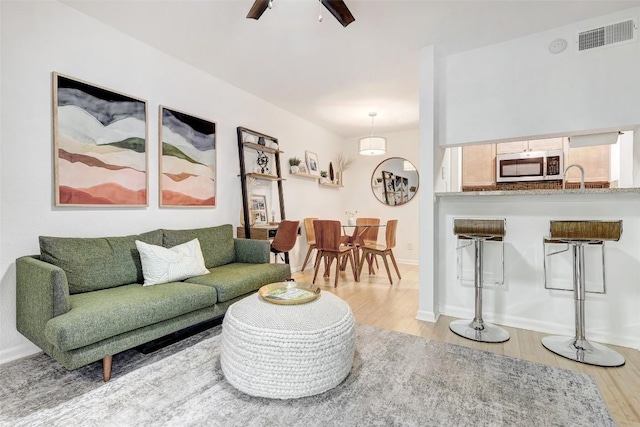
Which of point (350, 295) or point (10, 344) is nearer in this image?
point (10, 344)

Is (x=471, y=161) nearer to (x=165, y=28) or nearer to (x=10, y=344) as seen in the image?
(x=165, y=28)

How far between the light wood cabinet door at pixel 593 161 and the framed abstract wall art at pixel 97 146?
4916mm

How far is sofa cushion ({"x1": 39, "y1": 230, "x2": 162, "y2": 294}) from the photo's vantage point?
2057mm

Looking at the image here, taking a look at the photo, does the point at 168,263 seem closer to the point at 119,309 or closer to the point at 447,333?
the point at 119,309

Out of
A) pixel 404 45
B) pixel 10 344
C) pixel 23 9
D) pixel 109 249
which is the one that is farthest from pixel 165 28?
pixel 10 344

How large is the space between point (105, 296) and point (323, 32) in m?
2.62

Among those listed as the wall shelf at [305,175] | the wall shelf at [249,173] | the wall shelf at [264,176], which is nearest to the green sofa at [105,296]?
the wall shelf at [249,173]

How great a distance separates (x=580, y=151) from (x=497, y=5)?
8.69ft

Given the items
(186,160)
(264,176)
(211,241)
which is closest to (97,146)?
(186,160)

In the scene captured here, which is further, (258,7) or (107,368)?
(258,7)

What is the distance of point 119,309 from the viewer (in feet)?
5.97

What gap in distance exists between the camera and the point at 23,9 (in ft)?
6.97

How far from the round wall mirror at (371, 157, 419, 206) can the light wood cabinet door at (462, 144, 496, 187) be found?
1.41 meters

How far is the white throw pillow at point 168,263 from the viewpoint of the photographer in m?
2.38
